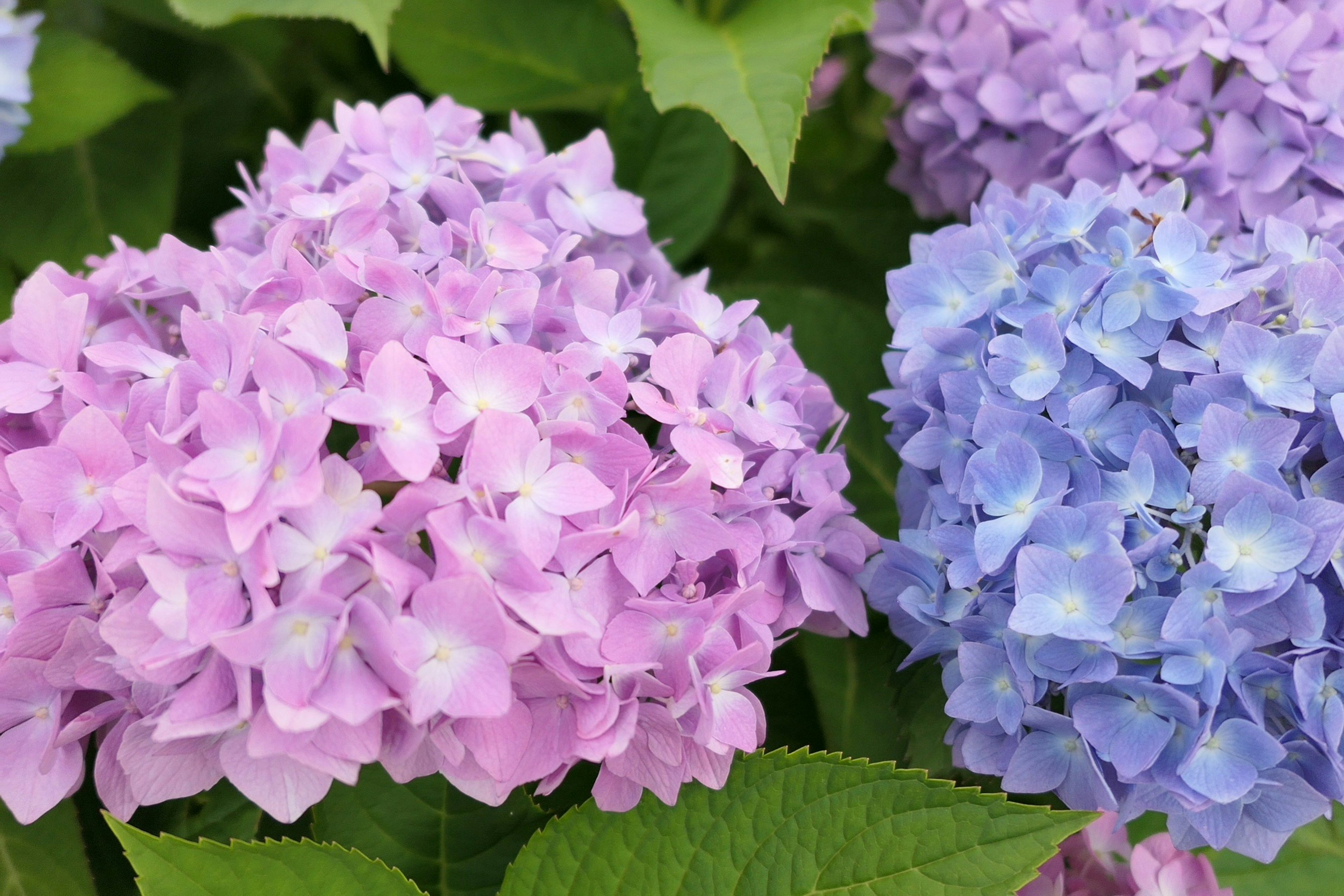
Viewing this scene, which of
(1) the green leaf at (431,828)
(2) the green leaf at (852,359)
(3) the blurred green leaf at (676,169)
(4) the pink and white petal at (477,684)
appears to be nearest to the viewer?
(4) the pink and white petal at (477,684)

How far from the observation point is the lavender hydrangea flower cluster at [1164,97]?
0.69m

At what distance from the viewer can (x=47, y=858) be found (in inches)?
25.0

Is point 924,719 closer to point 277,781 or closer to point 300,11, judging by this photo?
point 277,781

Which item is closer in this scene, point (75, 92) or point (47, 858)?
point (47, 858)

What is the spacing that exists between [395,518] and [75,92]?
606 millimetres

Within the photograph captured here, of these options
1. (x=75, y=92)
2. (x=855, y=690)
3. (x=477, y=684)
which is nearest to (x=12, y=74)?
(x=75, y=92)

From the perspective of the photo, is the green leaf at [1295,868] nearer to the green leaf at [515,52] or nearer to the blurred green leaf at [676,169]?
the blurred green leaf at [676,169]

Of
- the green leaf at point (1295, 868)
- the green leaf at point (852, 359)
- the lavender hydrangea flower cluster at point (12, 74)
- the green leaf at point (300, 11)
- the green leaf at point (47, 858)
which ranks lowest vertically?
the green leaf at point (1295, 868)

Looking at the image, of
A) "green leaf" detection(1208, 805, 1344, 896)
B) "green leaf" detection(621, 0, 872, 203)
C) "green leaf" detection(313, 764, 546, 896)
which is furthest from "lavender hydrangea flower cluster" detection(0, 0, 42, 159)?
"green leaf" detection(1208, 805, 1344, 896)

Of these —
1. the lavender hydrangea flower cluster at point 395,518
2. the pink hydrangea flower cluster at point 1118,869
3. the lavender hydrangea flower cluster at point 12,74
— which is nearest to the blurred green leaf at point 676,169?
the lavender hydrangea flower cluster at point 395,518

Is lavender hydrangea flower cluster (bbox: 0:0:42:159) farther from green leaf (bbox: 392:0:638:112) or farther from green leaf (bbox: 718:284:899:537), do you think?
green leaf (bbox: 718:284:899:537)

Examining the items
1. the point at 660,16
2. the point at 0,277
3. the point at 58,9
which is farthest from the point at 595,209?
the point at 58,9

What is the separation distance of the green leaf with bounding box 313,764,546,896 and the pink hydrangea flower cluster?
0.29 meters

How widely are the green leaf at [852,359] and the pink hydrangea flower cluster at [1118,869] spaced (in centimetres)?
25
